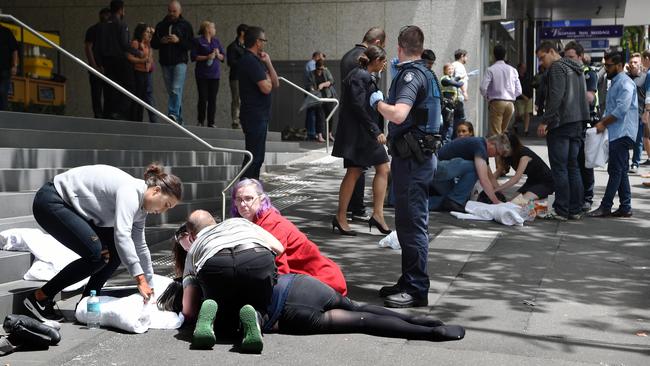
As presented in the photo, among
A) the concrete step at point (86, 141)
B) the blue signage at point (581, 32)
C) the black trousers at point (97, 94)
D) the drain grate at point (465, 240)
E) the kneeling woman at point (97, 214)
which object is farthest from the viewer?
the blue signage at point (581, 32)

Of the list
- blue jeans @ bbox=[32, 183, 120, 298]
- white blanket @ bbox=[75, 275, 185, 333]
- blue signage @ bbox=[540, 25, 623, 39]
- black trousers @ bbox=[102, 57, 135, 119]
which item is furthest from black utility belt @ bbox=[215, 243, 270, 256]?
blue signage @ bbox=[540, 25, 623, 39]

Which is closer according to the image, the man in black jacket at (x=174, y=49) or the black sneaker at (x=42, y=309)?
the black sneaker at (x=42, y=309)

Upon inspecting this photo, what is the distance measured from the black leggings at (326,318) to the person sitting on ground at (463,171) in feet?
17.0

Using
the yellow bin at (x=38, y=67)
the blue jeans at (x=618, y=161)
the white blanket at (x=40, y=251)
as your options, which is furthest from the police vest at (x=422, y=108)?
the yellow bin at (x=38, y=67)

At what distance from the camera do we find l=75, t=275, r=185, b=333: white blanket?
6.16 meters

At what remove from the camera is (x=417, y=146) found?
675 cm

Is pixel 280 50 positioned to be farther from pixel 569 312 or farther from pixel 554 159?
pixel 569 312

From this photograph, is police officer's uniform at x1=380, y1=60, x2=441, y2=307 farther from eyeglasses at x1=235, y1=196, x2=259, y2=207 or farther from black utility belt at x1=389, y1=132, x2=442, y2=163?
eyeglasses at x1=235, y1=196, x2=259, y2=207

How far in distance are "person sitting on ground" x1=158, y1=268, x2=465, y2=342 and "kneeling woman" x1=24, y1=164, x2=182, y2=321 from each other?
0.89 m

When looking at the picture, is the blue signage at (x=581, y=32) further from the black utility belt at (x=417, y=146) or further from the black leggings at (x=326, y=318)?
the black leggings at (x=326, y=318)

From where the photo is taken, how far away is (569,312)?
21.9 feet

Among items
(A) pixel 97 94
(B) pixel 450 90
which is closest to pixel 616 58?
(B) pixel 450 90

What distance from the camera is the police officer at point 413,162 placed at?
6.75 meters

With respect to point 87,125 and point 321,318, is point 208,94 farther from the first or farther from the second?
point 321,318
